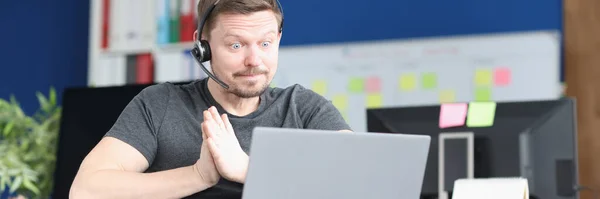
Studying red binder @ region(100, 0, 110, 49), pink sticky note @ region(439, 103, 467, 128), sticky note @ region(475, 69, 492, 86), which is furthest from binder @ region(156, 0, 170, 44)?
pink sticky note @ region(439, 103, 467, 128)

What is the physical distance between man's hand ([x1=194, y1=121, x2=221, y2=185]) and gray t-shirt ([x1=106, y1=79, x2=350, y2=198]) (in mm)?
153

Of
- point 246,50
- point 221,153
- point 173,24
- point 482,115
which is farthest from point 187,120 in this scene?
point 173,24

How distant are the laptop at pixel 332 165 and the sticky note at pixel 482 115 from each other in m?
0.61

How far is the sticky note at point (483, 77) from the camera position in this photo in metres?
3.56

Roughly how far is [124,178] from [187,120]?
0.74 feet

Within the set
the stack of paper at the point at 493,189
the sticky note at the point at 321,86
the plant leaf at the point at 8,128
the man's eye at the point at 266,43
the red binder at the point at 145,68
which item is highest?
the red binder at the point at 145,68

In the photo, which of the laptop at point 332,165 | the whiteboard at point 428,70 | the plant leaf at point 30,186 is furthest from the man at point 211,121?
the whiteboard at point 428,70

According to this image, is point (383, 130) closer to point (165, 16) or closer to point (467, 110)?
point (467, 110)

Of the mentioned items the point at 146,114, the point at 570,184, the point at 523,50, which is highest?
the point at 523,50

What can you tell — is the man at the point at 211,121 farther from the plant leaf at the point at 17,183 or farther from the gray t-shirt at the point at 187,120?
the plant leaf at the point at 17,183

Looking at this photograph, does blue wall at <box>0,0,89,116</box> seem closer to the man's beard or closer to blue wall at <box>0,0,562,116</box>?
blue wall at <box>0,0,562,116</box>

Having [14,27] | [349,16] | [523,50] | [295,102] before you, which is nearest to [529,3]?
[523,50]

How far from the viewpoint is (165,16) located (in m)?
4.11

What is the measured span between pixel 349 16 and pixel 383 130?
1.91 meters
